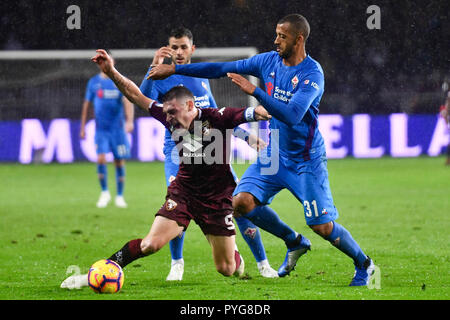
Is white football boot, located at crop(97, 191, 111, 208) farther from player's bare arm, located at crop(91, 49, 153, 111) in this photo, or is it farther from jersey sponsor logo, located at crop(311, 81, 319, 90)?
jersey sponsor logo, located at crop(311, 81, 319, 90)

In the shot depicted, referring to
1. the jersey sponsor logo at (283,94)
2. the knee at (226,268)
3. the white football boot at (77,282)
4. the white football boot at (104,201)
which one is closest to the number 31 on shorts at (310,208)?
the knee at (226,268)

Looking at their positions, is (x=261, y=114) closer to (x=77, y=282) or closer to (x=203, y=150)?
(x=203, y=150)

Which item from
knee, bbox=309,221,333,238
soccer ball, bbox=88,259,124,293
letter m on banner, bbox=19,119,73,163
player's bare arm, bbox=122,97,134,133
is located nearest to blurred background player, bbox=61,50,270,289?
soccer ball, bbox=88,259,124,293

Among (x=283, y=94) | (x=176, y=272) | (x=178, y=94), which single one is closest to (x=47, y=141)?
(x=176, y=272)

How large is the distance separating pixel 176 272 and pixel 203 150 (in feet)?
4.01

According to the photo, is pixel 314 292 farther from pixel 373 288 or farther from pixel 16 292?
pixel 16 292

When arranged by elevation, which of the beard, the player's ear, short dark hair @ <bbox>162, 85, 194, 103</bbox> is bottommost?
the player's ear

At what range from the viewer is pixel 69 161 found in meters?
19.8

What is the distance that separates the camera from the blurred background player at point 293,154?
606cm

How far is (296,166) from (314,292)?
3.74ft

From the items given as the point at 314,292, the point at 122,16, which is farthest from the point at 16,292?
the point at 122,16

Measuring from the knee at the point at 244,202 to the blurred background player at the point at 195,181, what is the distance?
25 centimetres

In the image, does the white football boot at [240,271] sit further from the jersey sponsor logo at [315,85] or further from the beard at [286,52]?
the beard at [286,52]

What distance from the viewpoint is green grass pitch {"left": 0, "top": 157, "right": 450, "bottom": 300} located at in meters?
5.79
